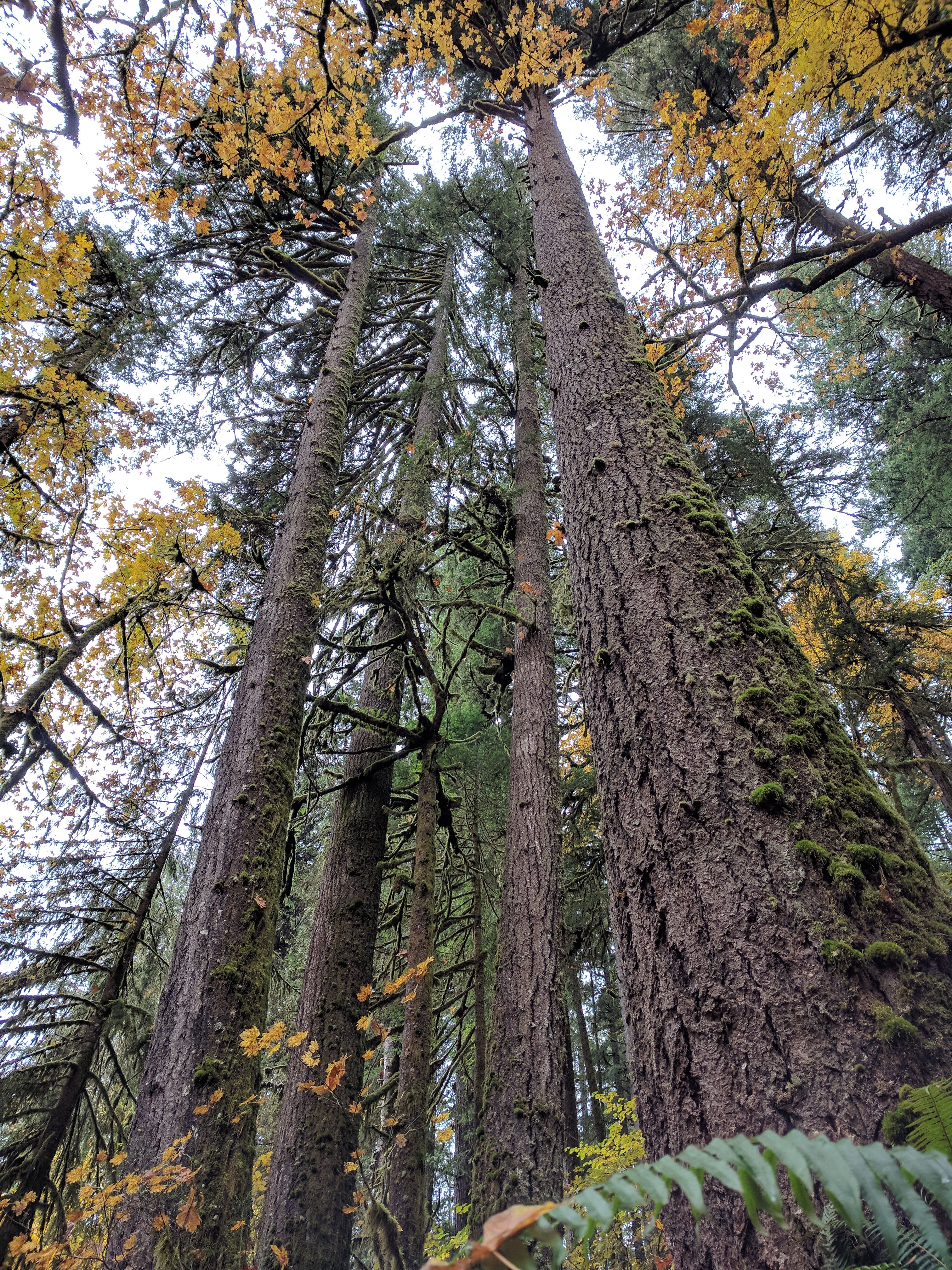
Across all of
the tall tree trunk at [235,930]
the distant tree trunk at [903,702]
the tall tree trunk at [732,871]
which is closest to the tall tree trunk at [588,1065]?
the distant tree trunk at [903,702]

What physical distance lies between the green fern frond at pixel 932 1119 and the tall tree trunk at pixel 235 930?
133 inches

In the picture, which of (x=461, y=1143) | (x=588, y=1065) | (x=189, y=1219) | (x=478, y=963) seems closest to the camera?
(x=189, y=1219)

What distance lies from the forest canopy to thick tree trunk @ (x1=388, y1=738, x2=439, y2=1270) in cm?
4

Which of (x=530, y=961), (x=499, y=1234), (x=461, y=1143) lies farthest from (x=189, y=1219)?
(x=461, y=1143)

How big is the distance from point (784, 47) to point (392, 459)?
560cm

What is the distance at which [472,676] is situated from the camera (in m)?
6.98

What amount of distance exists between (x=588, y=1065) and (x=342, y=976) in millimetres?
8133

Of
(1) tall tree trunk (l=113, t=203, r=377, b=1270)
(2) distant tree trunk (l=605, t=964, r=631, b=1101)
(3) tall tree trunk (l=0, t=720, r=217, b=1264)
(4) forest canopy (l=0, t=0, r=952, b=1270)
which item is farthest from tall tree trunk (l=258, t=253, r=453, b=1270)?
(2) distant tree trunk (l=605, t=964, r=631, b=1101)

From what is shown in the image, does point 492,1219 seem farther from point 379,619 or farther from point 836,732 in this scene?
point 379,619

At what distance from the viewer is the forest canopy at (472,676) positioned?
4.39ft

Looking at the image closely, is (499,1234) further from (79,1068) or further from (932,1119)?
(79,1068)

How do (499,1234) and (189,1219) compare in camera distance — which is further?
(189,1219)

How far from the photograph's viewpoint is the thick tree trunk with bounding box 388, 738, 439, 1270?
151 inches

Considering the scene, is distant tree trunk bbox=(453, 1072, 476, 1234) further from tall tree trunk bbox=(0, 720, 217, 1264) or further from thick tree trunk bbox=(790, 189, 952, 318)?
thick tree trunk bbox=(790, 189, 952, 318)
